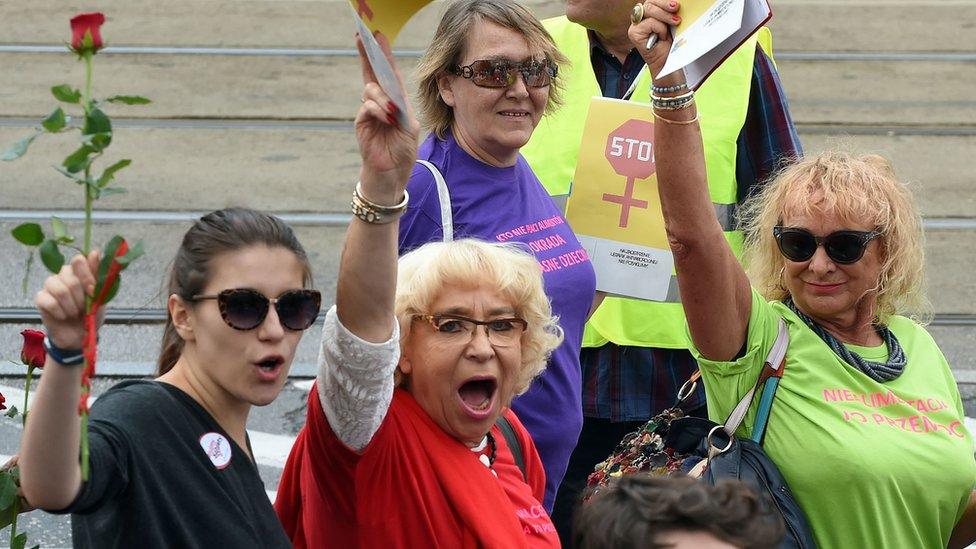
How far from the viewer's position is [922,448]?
2988 millimetres

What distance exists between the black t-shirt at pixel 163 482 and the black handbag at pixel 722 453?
2.88 ft

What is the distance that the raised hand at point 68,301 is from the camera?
1950 millimetres

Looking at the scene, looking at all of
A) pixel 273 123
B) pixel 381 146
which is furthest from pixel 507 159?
pixel 273 123

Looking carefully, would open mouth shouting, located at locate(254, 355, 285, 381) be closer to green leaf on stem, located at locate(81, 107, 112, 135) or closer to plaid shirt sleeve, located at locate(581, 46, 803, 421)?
green leaf on stem, located at locate(81, 107, 112, 135)

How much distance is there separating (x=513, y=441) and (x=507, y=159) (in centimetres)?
78

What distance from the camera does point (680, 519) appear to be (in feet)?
6.18

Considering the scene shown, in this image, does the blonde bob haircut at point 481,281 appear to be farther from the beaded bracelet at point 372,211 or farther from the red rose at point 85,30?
the red rose at point 85,30

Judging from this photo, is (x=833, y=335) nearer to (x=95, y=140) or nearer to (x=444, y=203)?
(x=444, y=203)

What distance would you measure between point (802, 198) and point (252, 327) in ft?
4.47

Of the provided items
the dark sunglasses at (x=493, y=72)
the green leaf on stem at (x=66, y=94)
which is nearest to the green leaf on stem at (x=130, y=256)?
the green leaf on stem at (x=66, y=94)

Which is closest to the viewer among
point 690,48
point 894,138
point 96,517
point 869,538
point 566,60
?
point 96,517

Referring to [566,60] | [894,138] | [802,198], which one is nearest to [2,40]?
[894,138]

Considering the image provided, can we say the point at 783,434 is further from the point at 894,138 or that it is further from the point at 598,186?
the point at 894,138

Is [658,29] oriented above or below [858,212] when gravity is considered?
above
